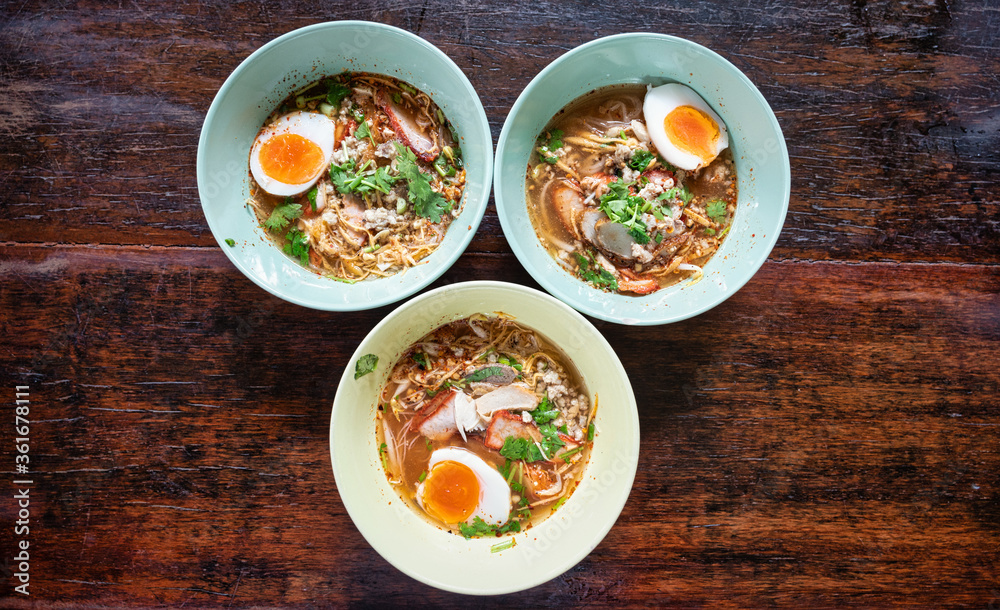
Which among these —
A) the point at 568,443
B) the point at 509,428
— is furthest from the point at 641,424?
the point at 509,428

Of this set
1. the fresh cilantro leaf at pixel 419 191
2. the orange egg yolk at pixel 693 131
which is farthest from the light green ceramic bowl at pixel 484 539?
the orange egg yolk at pixel 693 131

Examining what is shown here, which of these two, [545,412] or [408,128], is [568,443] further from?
[408,128]

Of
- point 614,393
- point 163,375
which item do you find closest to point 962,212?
point 614,393

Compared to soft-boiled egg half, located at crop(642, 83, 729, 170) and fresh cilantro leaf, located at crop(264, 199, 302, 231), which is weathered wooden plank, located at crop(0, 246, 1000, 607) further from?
soft-boiled egg half, located at crop(642, 83, 729, 170)
